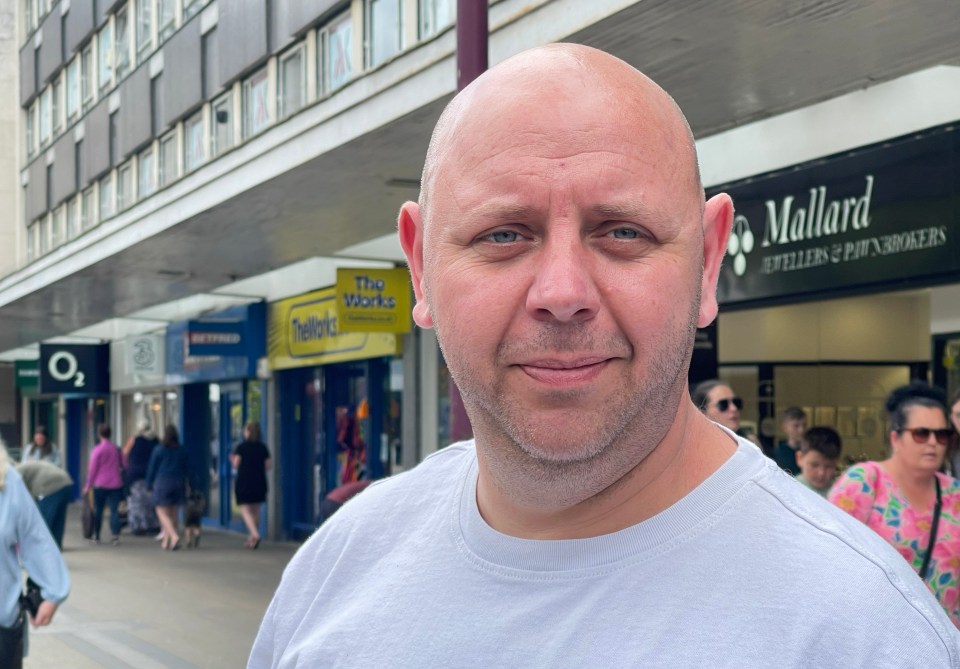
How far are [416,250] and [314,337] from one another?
56.5ft

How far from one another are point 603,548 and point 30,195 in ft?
115

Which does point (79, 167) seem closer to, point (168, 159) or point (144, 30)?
point (144, 30)

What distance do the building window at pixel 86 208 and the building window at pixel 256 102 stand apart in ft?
35.1

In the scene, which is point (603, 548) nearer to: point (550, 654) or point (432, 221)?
point (550, 654)

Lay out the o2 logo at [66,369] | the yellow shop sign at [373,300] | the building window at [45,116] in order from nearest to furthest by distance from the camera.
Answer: the yellow shop sign at [373,300] → the o2 logo at [66,369] → the building window at [45,116]

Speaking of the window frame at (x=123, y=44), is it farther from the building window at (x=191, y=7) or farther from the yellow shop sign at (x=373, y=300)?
the yellow shop sign at (x=373, y=300)

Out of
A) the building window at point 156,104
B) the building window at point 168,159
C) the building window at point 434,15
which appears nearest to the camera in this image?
the building window at point 434,15

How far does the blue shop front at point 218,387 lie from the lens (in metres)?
20.5

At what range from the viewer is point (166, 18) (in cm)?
2244

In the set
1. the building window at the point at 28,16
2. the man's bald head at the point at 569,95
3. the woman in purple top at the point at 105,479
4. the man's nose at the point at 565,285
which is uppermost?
the building window at the point at 28,16

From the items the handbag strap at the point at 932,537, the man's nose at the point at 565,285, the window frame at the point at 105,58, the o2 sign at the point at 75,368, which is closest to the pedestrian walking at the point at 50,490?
the handbag strap at the point at 932,537

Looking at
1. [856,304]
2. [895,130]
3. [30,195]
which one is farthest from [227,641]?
[30,195]

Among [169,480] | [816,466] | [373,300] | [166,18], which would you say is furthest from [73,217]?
[816,466]

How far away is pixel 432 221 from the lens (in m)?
1.42
